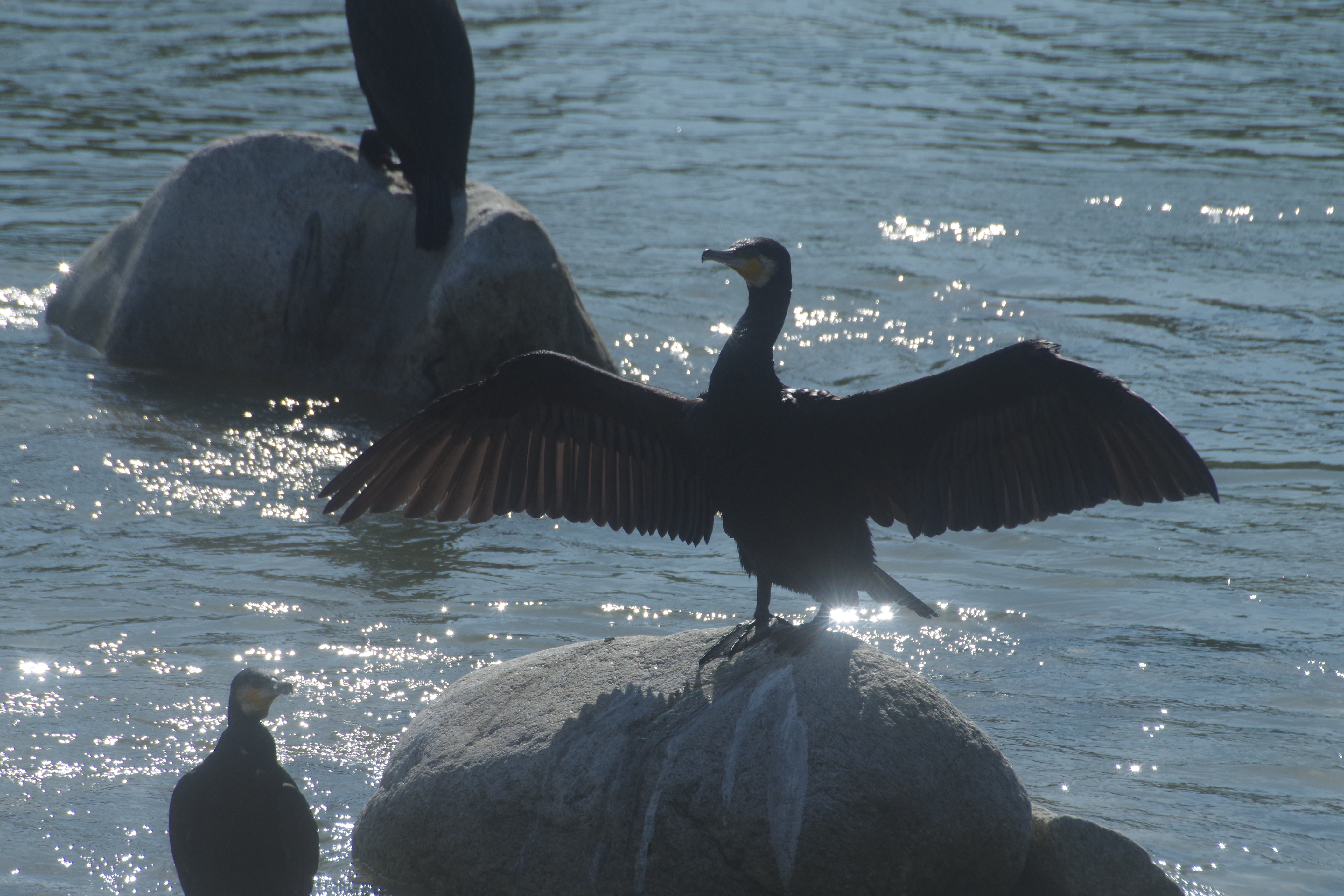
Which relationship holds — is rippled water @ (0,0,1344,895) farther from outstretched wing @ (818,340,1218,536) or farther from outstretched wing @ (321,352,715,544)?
outstretched wing @ (818,340,1218,536)

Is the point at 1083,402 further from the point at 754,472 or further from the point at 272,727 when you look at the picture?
the point at 272,727

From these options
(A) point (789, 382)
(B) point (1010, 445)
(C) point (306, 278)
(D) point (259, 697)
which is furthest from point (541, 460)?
(A) point (789, 382)

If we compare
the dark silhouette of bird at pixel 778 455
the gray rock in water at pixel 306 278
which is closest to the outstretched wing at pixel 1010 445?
the dark silhouette of bird at pixel 778 455

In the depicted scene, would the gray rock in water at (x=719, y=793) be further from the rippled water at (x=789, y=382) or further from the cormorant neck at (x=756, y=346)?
the cormorant neck at (x=756, y=346)

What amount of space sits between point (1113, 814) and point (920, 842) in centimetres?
99

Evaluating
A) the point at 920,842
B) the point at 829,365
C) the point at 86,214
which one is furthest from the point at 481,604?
the point at 86,214

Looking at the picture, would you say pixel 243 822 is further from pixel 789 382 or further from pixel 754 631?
pixel 789 382

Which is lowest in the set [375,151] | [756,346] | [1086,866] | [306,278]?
[1086,866]

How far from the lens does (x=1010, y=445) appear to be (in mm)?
4297

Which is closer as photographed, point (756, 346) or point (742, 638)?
point (756, 346)

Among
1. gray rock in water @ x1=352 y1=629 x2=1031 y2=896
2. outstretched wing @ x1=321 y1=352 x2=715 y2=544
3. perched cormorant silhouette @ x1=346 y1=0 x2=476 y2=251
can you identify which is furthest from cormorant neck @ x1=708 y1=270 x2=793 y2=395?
perched cormorant silhouette @ x1=346 y1=0 x2=476 y2=251

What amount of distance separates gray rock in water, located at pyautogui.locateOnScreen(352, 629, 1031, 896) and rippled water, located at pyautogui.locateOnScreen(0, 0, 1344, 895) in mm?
432

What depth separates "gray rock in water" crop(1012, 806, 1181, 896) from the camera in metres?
3.79

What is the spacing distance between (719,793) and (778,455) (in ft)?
3.26
